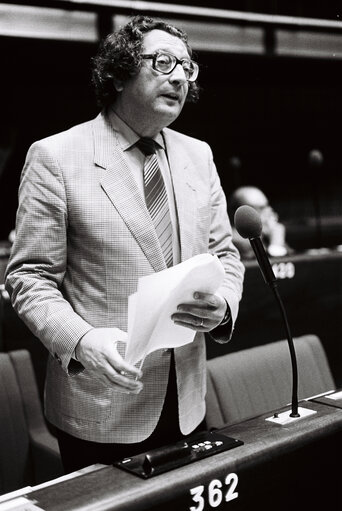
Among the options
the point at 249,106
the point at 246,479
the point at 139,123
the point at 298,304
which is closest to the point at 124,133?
the point at 139,123

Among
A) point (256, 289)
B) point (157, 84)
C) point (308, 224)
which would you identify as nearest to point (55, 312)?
point (157, 84)

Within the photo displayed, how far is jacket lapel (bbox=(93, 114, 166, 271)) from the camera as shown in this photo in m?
1.37

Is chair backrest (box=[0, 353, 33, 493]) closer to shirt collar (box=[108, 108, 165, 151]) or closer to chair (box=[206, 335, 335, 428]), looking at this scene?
chair (box=[206, 335, 335, 428])

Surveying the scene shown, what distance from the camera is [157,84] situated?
1412mm

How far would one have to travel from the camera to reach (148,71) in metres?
A: 1.42

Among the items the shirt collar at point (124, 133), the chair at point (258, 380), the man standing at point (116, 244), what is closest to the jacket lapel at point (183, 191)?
the man standing at point (116, 244)

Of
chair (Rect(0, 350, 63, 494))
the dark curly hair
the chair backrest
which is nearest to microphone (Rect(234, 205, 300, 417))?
the dark curly hair

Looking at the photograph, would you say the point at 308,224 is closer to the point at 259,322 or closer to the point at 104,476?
the point at 259,322

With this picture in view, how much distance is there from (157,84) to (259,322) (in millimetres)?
2296

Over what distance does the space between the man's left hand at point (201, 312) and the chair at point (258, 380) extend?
888mm

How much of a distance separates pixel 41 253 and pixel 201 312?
35 centimetres

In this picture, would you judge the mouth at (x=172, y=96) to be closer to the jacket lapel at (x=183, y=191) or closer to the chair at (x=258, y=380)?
the jacket lapel at (x=183, y=191)

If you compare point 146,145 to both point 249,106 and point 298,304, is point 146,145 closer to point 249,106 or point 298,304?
point 298,304

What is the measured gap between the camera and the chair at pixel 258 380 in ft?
6.90
